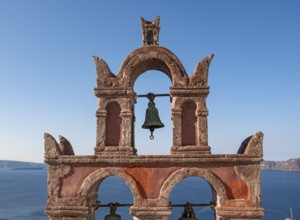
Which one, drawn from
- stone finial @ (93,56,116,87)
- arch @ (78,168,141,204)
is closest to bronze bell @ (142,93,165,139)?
stone finial @ (93,56,116,87)

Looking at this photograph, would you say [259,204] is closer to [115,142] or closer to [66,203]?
[115,142]

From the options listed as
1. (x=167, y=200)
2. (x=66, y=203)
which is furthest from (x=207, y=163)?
(x=66, y=203)

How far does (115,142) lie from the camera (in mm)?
8383

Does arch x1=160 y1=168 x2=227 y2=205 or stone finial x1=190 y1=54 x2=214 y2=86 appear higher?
stone finial x1=190 y1=54 x2=214 y2=86

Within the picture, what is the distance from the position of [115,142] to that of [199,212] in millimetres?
71031

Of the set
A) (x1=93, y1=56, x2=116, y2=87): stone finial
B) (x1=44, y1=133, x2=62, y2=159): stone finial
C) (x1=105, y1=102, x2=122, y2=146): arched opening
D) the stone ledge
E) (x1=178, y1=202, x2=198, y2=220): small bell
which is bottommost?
(x1=178, y1=202, x2=198, y2=220): small bell

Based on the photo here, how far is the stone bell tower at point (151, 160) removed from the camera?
7.81 m

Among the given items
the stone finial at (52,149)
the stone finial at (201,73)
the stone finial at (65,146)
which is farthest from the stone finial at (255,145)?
the stone finial at (52,149)

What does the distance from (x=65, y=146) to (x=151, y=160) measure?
2.66 meters

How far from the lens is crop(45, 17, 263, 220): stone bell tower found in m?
7.81

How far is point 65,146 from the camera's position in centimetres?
868

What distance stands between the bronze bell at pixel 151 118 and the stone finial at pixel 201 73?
1.52 m

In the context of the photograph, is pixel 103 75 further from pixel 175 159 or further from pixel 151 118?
pixel 175 159

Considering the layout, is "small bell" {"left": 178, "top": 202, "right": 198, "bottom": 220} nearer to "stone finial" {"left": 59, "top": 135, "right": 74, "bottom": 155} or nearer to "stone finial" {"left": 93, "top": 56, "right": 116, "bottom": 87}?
"stone finial" {"left": 59, "top": 135, "right": 74, "bottom": 155}
